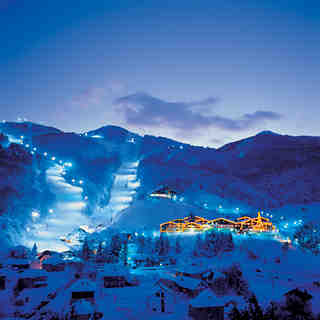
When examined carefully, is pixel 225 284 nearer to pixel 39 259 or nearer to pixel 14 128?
pixel 39 259

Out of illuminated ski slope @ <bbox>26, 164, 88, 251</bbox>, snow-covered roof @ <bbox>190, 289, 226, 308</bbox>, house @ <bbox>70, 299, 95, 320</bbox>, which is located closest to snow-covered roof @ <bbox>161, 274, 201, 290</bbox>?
snow-covered roof @ <bbox>190, 289, 226, 308</bbox>

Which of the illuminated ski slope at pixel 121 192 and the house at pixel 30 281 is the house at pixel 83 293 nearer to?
the house at pixel 30 281

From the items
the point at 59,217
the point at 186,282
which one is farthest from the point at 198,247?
the point at 59,217

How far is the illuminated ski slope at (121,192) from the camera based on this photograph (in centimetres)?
8893

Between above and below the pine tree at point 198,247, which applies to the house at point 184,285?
below

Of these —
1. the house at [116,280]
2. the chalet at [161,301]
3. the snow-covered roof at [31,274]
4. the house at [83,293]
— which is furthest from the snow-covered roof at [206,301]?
the snow-covered roof at [31,274]

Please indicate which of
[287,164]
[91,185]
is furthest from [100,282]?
[287,164]

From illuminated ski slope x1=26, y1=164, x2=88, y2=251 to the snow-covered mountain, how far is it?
585 millimetres

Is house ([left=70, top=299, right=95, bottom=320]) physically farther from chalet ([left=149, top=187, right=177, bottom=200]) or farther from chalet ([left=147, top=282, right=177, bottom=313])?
chalet ([left=149, top=187, right=177, bottom=200])

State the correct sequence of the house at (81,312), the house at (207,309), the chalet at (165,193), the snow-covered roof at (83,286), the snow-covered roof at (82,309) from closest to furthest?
1. the house at (81,312)
2. the snow-covered roof at (82,309)
3. the house at (207,309)
4. the snow-covered roof at (83,286)
5. the chalet at (165,193)

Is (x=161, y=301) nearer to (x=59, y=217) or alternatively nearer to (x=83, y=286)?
(x=83, y=286)

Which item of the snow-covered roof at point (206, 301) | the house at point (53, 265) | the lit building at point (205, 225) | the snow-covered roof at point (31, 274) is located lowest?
the snow-covered roof at point (206, 301)

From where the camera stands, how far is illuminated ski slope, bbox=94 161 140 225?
88.9m

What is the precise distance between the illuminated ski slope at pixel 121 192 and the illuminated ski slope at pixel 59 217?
22.1 ft
